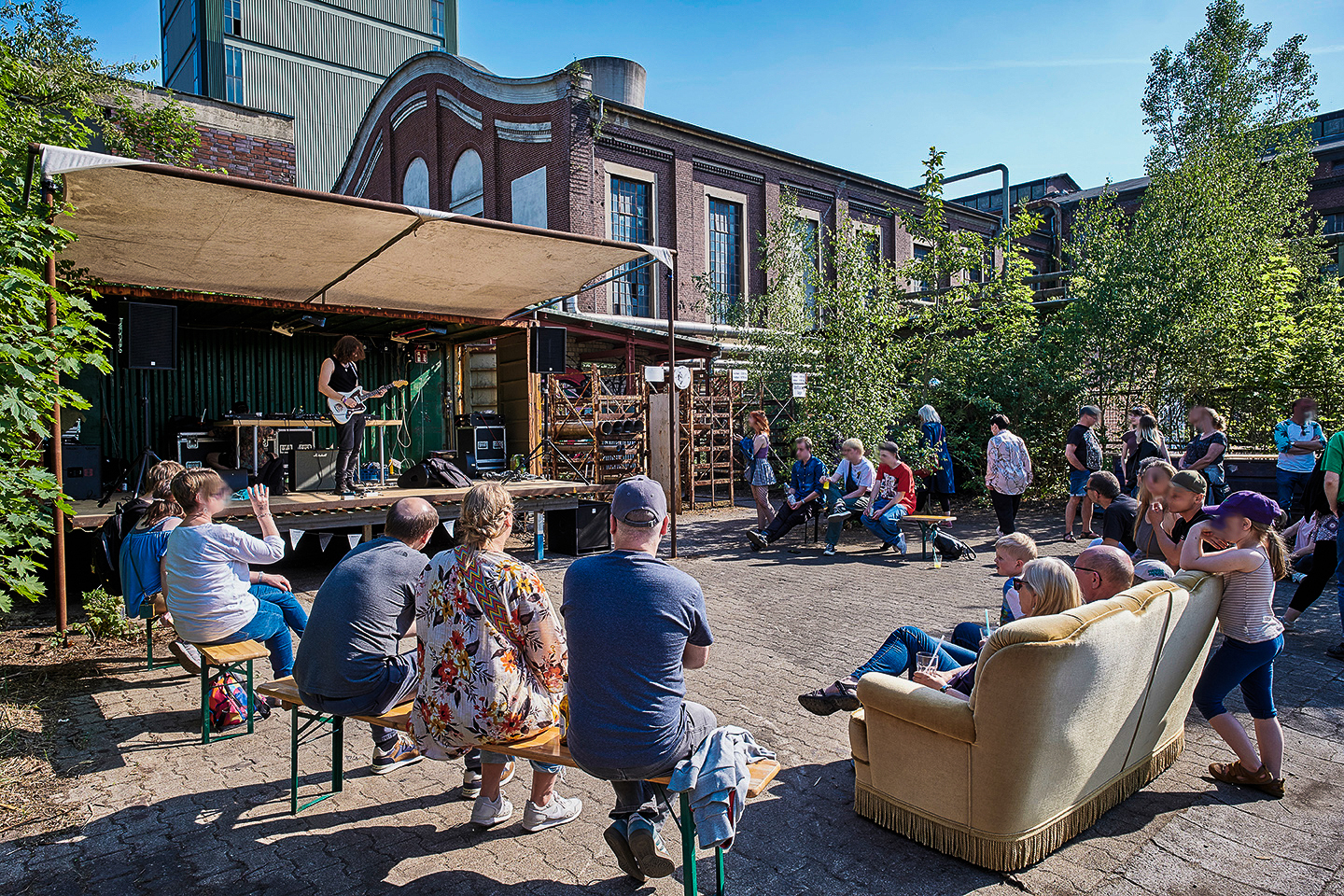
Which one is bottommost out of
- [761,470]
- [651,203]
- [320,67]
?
[761,470]

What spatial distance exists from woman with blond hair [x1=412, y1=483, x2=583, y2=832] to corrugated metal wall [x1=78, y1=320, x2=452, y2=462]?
953 cm

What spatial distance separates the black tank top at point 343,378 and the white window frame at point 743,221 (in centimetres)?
1389

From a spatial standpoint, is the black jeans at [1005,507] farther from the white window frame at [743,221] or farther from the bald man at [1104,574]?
the white window frame at [743,221]

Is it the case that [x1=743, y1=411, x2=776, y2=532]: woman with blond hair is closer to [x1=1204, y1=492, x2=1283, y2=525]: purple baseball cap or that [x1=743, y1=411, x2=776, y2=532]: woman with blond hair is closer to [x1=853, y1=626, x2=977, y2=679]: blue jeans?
[x1=853, y1=626, x2=977, y2=679]: blue jeans

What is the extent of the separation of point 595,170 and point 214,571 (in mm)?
16924

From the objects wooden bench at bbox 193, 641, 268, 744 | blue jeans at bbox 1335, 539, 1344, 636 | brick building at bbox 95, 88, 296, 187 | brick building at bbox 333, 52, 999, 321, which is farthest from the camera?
brick building at bbox 333, 52, 999, 321

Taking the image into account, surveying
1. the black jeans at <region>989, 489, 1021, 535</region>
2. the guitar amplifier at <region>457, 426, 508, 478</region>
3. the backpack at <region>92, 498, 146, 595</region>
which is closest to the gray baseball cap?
the backpack at <region>92, 498, 146, 595</region>

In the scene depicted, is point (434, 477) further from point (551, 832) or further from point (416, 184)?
point (416, 184)

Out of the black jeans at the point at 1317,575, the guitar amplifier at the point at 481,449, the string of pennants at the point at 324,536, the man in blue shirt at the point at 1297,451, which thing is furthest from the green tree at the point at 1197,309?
the string of pennants at the point at 324,536

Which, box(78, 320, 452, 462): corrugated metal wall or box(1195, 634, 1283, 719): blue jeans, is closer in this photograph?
box(1195, 634, 1283, 719): blue jeans

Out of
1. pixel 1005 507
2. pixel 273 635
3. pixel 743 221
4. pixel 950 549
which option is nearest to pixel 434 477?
pixel 273 635

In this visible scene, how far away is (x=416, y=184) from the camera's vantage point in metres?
23.3

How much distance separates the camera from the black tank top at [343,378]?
9.03 m

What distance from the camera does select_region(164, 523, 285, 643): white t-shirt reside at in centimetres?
434
